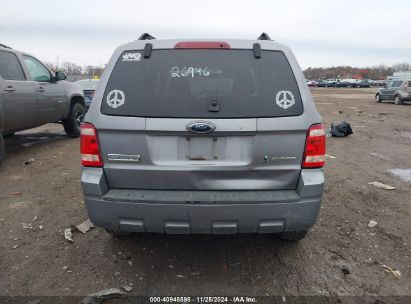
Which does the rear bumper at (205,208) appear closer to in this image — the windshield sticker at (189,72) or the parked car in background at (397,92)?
the windshield sticker at (189,72)

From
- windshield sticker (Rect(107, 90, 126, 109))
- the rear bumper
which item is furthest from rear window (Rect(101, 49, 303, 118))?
the rear bumper

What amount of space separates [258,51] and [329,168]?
4361mm

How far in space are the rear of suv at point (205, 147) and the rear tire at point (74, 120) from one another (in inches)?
260

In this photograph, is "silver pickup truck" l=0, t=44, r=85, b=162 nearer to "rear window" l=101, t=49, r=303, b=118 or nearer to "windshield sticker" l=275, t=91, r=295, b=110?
"rear window" l=101, t=49, r=303, b=118

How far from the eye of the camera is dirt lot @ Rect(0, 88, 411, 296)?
2.98 metres

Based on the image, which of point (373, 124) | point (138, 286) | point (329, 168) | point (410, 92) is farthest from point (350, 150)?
point (410, 92)

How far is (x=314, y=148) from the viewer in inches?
111

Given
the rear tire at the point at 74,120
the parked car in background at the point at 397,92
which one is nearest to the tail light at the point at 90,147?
the rear tire at the point at 74,120

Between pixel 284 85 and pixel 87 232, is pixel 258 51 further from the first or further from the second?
pixel 87 232

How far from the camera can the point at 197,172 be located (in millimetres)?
2748

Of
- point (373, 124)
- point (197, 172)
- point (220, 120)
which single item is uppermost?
point (220, 120)

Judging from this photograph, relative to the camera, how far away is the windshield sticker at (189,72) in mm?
2846

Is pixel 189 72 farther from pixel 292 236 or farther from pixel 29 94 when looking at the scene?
pixel 29 94

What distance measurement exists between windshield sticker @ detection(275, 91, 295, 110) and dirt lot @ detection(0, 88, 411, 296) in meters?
1.48
